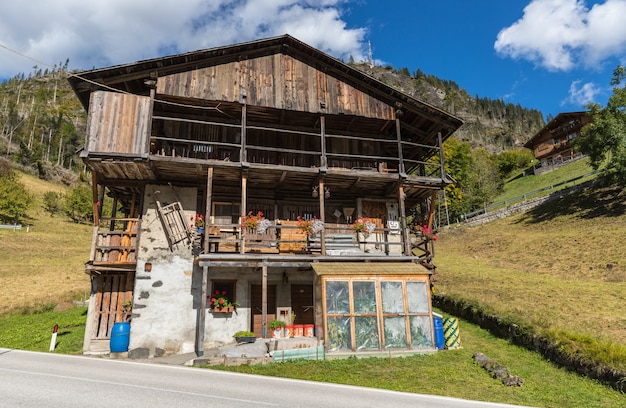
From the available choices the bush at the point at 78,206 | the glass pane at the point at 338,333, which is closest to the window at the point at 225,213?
the glass pane at the point at 338,333

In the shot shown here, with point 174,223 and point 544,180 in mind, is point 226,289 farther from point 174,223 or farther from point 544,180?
point 544,180

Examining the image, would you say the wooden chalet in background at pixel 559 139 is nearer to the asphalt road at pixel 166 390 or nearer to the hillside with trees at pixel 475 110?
the hillside with trees at pixel 475 110

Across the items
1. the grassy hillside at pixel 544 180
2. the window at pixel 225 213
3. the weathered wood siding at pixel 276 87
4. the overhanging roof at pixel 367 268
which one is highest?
the grassy hillside at pixel 544 180

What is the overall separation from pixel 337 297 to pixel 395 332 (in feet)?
7.81

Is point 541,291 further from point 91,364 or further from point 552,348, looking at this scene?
point 91,364

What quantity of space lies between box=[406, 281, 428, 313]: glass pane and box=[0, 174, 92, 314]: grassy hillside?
22146 millimetres

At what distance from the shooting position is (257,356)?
40.8ft

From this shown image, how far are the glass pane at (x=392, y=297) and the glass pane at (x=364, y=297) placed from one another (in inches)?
15.7

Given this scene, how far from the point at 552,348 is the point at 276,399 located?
9.71 meters

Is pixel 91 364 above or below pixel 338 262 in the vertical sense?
below

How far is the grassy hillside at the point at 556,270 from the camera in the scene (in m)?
13.1

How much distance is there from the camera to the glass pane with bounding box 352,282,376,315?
13.5 m

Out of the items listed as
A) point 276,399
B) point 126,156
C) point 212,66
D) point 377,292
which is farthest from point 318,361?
point 212,66

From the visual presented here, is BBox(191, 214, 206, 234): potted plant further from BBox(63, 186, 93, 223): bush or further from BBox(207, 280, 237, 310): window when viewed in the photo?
BBox(63, 186, 93, 223): bush
